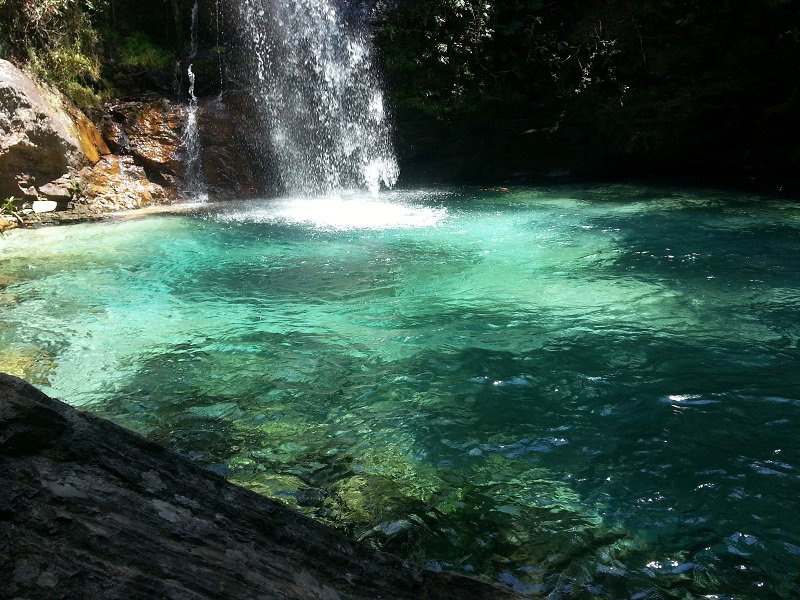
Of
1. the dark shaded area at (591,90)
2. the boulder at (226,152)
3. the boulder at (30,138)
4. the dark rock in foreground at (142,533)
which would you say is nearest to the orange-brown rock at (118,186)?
the boulder at (30,138)

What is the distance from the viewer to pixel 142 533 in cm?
146

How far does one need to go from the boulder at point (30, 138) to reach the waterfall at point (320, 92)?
14.0 ft

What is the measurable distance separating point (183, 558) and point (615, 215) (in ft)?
29.6

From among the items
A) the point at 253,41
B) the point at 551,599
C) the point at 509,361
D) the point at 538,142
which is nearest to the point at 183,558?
the point at 551,599

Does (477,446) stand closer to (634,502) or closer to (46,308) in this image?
(634,502)

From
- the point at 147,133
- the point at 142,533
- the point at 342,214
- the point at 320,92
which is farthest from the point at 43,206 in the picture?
the point at 142,533

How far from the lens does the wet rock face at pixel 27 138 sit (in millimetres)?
9891

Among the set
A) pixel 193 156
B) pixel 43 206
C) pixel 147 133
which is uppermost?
pixel 147 133

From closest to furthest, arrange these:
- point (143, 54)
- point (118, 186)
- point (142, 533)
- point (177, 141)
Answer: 1. point (142, 533)
2. point (118, 186)
3. point (177, 141)
4. point (143, 54)

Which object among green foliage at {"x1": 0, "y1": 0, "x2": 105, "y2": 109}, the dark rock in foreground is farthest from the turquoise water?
green foliage at {"x1": 0, "y1": 0, "x2": 105, "y2": 109}

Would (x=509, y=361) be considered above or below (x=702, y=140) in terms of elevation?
below

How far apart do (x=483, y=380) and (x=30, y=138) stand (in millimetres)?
9506

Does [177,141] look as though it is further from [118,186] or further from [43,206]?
[43,206]

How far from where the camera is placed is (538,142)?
44.9ft
